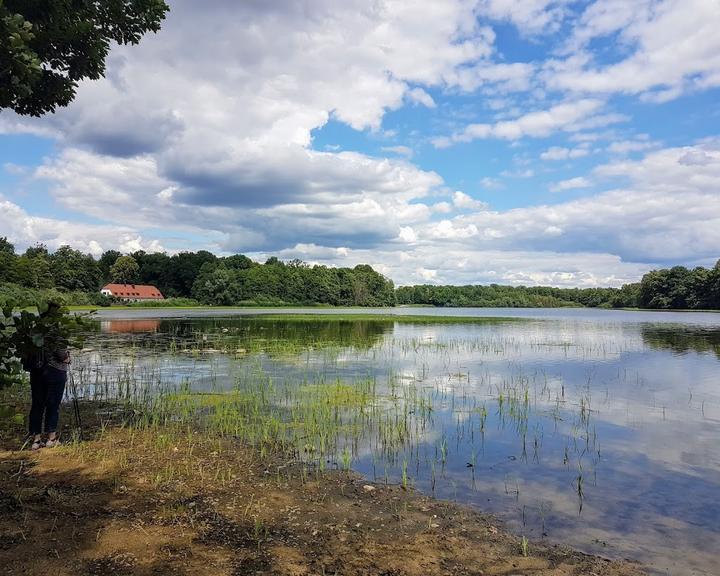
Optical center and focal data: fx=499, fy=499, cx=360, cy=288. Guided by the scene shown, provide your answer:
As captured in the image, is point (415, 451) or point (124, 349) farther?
point (124, 349)

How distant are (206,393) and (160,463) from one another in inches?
308

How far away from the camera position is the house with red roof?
137337 millimetres

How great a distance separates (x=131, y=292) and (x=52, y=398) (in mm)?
145928

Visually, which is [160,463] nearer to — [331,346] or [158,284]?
[331,346]

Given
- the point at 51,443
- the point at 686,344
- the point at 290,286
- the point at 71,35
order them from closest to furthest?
the point at 71,35, the point at 51,443, the point at 686,344, the point at 290,286

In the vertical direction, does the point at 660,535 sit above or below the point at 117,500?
below

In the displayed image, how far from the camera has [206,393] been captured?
56.2 ft

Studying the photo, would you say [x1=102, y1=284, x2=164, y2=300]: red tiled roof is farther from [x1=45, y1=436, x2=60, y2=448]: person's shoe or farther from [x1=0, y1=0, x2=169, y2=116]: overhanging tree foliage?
[x1=0, y1=0, x2=169, y2=116]: overhanging tree foliage

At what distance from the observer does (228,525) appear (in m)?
6.92

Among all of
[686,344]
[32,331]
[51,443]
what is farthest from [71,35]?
[686,344]

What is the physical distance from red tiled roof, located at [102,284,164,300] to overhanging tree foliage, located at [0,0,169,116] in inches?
5511

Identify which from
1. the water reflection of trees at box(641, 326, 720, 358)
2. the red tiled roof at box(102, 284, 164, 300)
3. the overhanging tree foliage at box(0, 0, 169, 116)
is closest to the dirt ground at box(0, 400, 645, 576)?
A: the overhanging tree foliage at box(0, 0, 169, 116)

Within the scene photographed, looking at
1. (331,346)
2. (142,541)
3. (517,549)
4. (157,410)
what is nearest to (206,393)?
(157,410)

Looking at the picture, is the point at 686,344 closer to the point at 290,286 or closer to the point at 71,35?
the point at 71,35
